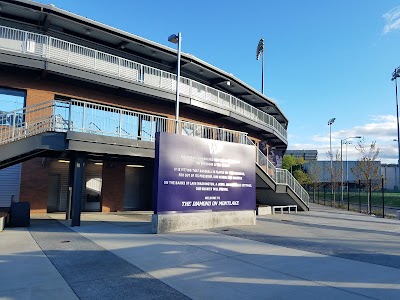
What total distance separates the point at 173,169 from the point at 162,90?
30.6 feet

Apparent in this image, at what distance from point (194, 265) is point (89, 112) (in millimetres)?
11421

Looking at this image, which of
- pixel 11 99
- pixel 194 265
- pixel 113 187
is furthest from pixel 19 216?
pixel 194 265

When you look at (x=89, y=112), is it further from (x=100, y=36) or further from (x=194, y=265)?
(x=194, y=265)

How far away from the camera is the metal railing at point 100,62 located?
16625 millimetres

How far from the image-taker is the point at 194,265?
292 inches

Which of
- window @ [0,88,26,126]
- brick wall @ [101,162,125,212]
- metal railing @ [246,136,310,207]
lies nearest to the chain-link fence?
metal railing @ [246,136,310,207]

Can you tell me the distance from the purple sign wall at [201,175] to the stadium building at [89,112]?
173cm

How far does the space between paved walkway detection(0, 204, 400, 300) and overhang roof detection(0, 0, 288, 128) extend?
12228mm

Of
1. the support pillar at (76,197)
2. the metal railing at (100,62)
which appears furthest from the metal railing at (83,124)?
the metal railing at (100,62)

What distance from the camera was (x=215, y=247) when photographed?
953cm

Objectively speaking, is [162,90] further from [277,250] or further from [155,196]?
[277,250]

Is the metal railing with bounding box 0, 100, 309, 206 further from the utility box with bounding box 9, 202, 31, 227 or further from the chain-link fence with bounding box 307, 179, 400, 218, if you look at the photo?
the chain-link fence with bounding box 307, 179, 400, 218

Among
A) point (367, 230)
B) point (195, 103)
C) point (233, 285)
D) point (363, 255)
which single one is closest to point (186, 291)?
point (233, 285)

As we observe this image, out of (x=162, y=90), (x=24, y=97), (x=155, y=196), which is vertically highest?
(x=162, y=90)
